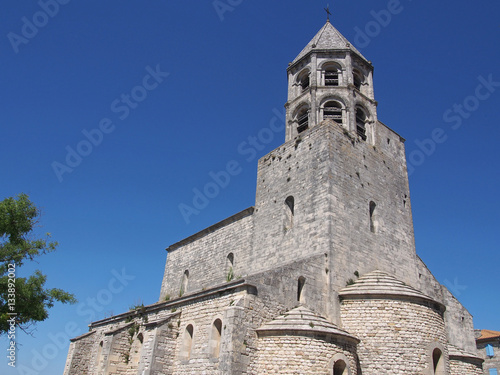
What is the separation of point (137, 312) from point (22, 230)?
22.1ft

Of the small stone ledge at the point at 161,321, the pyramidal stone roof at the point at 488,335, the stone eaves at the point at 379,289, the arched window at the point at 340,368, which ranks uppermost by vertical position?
the pyramidal stone roof at the point at 488,335

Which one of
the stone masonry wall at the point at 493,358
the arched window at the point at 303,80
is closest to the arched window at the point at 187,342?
the arched window at the point at 303,80

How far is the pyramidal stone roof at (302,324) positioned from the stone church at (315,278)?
0.04m

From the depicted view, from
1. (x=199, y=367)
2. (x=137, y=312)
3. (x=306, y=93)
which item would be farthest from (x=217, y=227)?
(x=199, y=367)

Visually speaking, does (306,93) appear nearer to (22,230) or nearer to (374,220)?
(374,220)

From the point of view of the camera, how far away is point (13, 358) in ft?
39.8

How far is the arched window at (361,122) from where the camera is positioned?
21516mm

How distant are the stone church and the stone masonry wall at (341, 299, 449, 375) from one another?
0.04 metres

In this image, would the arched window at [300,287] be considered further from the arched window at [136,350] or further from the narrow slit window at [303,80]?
the narrow slit window at [303,80]

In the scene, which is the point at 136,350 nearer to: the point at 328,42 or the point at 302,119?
the point at 302,119

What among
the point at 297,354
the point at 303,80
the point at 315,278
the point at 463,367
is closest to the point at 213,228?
the point at 303,80

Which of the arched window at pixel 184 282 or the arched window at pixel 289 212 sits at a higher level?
the arched window at pixel 289 212

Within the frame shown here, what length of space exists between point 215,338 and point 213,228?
10.3m

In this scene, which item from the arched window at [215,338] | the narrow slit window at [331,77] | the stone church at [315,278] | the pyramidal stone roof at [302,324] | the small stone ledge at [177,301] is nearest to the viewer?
the pyramidal stone roof at [302,324]
